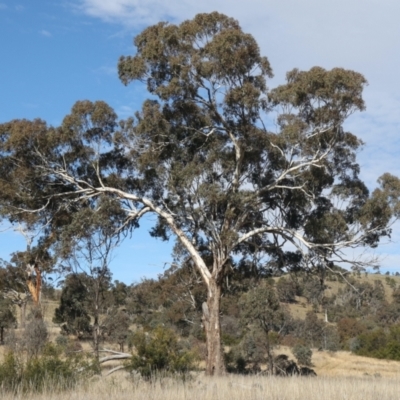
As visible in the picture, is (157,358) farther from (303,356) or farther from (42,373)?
(303,356)

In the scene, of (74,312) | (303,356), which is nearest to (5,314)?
(74,312)

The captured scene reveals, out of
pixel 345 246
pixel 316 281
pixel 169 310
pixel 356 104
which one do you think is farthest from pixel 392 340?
pixel 356 104

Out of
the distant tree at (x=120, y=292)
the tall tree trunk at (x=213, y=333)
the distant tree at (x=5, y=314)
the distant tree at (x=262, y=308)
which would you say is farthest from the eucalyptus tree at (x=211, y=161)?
the distant tree at (x=120, y=292)

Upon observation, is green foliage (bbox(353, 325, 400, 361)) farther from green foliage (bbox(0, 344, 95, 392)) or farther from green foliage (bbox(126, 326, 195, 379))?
green foliage (bbox(0, 344, 95, 392))

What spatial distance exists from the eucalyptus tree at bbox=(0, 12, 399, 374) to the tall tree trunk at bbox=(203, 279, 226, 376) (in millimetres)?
40

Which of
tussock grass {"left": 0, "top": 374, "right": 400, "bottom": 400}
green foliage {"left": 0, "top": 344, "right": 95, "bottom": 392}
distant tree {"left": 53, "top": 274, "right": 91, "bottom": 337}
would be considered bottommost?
tussock grass {"left": 0, "top": 374, "right": 400, "bottom": 400}

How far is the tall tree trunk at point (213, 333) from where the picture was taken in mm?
17297

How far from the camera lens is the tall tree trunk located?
17.3m

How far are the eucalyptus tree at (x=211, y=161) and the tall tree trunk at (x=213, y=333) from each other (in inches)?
1.6

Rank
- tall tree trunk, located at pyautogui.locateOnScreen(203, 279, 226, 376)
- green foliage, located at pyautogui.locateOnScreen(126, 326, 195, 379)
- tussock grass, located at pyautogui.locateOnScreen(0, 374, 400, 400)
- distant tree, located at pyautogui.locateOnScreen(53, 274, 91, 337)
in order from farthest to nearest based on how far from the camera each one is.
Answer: distant tree, located at pyautogui.locateOnScreen(53, 274, 91, 337) < tall tree trunk, located at pyautogui.locateOnScreen(203, 279, 226, 376) < green foliage, located at pyautogui.locateOnScreen(126, 326, 195, 379) < tussock grass, located at pyautogui.locateOnScreen(0, 374, 400, 400)

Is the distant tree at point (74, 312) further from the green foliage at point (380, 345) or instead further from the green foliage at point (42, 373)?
the green foliage at point (42, 373)

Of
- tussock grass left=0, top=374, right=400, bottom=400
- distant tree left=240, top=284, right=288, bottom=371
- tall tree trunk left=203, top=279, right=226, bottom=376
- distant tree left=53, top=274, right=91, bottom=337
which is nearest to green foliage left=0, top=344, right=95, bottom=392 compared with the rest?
tussock grass left=0, top=374, right=400, bottom=400

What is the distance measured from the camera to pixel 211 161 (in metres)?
18.2

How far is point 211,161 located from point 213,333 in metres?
5.24
